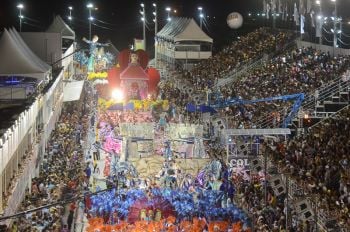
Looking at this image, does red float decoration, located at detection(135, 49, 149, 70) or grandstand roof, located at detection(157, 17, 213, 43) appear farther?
grandstand roof, located at detection(157, 17, 213, 43)

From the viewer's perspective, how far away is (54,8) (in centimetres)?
8444

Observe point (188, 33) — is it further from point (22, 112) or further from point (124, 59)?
point (22, 112)

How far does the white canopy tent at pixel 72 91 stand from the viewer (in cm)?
4061

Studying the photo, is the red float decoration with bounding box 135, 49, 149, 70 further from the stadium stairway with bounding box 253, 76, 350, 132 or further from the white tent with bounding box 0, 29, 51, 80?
the stadium stairway with bounding box 253, 76, 350, 132

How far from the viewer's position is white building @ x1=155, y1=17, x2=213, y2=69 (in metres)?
56.6

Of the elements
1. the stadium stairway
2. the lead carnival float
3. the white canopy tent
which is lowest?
the lead carnival float

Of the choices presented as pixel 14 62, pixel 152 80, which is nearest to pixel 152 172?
pixel 14 62

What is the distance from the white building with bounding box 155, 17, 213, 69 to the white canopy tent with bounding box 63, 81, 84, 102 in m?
12.2

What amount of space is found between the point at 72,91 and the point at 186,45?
57.8ft

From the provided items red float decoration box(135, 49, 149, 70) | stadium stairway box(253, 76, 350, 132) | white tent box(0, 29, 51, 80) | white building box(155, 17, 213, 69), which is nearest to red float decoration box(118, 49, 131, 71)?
red float decoration box(135, 49, 149, 70)

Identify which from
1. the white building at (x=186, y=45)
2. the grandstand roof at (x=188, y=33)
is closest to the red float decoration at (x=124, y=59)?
the white building at (x=186, y=45)

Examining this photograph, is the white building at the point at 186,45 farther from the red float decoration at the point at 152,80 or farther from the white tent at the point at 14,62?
the white tent at the point at 14,62

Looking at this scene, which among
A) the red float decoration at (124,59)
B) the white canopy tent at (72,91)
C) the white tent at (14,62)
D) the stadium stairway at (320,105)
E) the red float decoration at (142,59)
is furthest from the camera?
the red float decoration at (142,59)

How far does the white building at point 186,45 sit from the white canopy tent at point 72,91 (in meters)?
12.2
